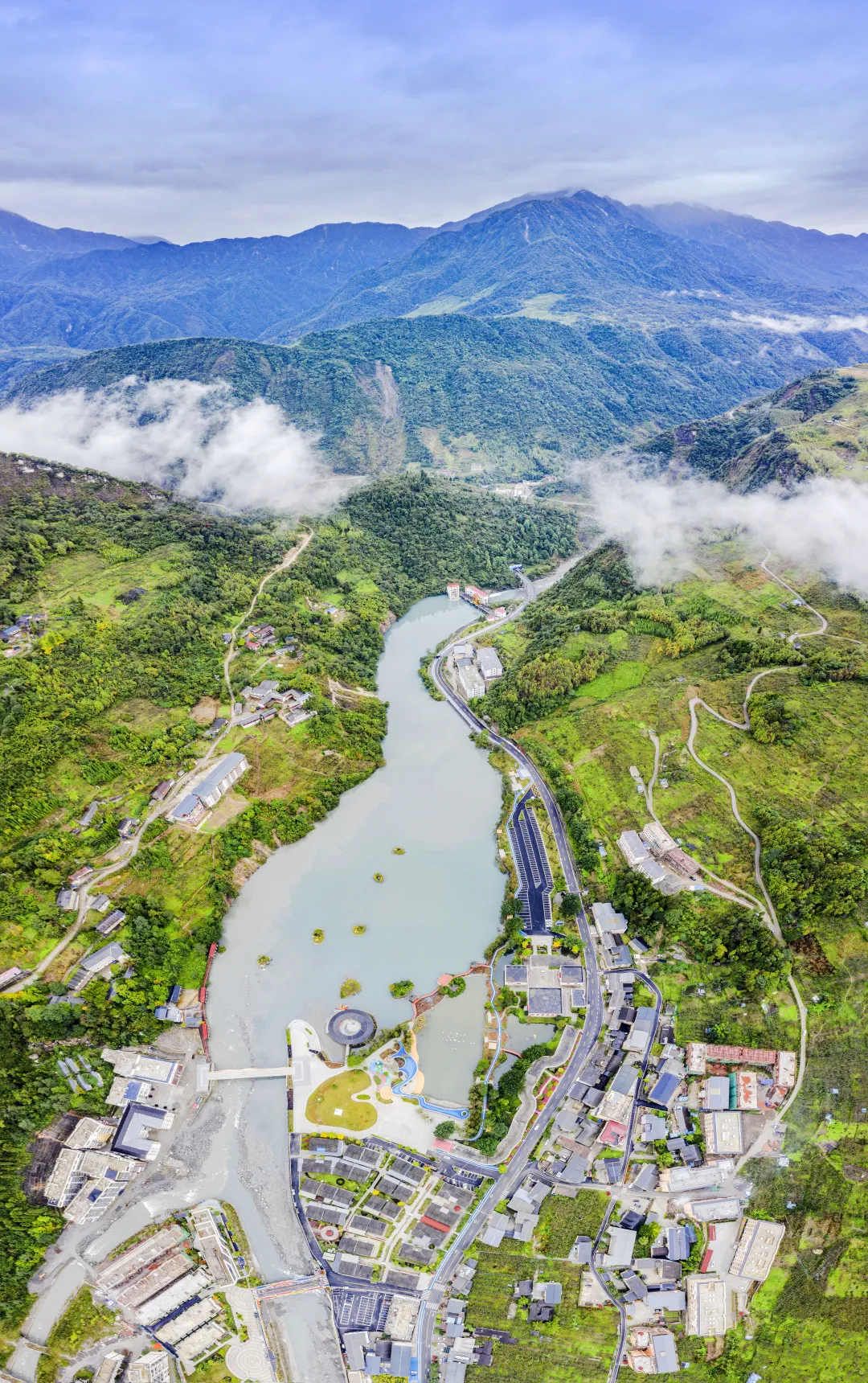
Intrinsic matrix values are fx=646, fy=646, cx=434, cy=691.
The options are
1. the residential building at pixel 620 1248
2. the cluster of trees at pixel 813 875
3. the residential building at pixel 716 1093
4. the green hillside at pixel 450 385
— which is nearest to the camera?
the residential building at pixel 620 1248

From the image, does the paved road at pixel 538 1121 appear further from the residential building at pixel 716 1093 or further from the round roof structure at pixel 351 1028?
the round roof structure at pixel 351 1028

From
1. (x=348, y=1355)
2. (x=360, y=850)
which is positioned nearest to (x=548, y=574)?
(x=360, y=850)

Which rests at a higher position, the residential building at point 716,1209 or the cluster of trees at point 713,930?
the cluster of trees at point 713,930

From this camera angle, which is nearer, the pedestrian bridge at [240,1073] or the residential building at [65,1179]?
the residential building at [65,1179]

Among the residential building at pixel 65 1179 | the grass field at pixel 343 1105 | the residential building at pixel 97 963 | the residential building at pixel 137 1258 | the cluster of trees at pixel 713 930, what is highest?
the cluster of trees at pixel 713 930

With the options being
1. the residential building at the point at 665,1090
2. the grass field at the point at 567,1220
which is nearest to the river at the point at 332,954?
the grass field at the point at 567,1220

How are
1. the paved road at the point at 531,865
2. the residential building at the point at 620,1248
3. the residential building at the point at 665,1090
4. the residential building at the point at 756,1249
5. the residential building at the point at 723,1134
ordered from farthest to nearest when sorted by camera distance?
the paved road at the point at 531,865
the residential building at the point at 665,1090
the residential building at the point at 723,1134
the residential building at the point at 620,1248
the residential building at the point at 756,1249

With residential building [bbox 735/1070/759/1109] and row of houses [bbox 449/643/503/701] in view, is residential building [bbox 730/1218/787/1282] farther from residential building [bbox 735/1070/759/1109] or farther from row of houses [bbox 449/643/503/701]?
row of houses [bbox 449/643/503/701]
